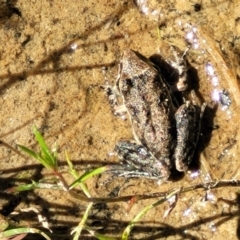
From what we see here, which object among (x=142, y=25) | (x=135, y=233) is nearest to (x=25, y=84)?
(x=142, y=25)

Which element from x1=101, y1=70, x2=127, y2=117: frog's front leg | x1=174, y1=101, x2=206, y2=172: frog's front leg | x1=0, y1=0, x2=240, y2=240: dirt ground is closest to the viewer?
x1=174, y1=101, x2=206, y2=172: frog's front leg

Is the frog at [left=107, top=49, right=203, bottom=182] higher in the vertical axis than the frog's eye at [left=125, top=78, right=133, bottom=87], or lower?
lower

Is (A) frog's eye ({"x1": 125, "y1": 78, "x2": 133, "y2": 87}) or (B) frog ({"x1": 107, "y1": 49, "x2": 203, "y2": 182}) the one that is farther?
(A) frog's eye ({"x1": 125, "y1": 78, "x2": 133, "y2": 87})

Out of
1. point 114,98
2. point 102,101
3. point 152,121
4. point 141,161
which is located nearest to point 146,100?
point 152,121

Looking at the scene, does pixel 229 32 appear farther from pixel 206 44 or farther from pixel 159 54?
pixel 159 54

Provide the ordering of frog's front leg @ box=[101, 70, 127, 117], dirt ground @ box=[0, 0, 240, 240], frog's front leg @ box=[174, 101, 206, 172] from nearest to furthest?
frog's front leg @ box=[174, 101, 206, 172] → dirt ground @ box=[0, 0, 240, 240] → frog's front leg @ box=[101, 70, 127, 117]

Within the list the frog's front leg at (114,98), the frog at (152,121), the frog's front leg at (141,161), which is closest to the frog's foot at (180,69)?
the frog at (152,121)

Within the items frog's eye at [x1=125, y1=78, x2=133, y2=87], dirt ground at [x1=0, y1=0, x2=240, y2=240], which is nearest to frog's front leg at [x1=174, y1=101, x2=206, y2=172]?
dirt ground at [x1=0, y1=0, x2=240, y2=240]

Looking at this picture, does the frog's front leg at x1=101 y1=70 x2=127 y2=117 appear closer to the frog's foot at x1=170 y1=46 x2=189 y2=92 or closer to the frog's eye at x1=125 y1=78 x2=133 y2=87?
the frog's eye at x1=125 y1=78 x2=133 y2=87

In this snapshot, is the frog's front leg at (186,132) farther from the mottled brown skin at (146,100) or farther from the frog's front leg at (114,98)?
the frog's front leg at (114,98)
